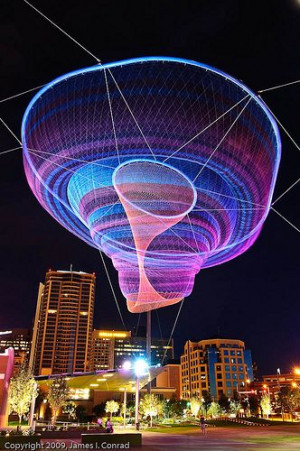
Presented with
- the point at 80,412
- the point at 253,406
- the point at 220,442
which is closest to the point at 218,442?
the point at 220,442

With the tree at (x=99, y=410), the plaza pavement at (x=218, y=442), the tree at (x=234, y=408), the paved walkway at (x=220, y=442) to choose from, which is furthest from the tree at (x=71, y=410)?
the paved walkway at (x=220, y=442)

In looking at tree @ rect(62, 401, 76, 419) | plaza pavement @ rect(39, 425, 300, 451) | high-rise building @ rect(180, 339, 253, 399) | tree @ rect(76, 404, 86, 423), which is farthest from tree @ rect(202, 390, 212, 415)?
plaza pavement @ rect(39, 425, 300, 451)

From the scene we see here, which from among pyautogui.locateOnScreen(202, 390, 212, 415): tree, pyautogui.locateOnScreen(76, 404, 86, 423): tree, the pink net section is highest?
the pink net section

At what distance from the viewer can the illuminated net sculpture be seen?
16.8 m

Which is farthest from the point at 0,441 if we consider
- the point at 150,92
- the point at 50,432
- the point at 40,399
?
the point at 40,399

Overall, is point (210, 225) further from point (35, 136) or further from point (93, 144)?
point (35, 136)

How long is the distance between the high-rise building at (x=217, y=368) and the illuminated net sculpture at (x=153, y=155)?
127 meters

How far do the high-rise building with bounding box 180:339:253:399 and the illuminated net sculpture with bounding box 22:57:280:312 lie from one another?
126671 mm

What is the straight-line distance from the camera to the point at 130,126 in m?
18.4

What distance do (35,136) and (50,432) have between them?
28593 millimetres

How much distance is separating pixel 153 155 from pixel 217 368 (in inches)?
5425

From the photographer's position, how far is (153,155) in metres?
20.6

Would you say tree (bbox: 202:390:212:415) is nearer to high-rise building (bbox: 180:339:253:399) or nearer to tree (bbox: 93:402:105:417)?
high-rise building (bbox: 180:339:253:399)

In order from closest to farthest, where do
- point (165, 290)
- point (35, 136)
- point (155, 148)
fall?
point (35, 136), point (155, 148), point (165, 290)
